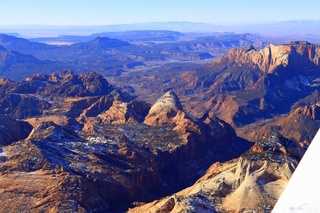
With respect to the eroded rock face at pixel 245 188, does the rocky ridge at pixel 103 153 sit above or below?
below

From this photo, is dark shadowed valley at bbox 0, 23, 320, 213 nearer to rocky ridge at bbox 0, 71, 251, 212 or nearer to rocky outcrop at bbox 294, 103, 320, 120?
rocky ridge at bbox 0, 71, 251, 212

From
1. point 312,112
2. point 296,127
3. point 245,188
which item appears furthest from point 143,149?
point 312,112

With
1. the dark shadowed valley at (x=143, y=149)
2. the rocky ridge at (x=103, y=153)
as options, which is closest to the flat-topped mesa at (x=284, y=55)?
the dark shadowed valley at (x=143, y=149)

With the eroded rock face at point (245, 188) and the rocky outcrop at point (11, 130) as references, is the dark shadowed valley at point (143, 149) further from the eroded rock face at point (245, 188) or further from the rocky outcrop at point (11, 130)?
the rocky outcrop at point (11, 130)

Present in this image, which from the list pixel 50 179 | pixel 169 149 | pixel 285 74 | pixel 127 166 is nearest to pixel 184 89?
pixel 285 74

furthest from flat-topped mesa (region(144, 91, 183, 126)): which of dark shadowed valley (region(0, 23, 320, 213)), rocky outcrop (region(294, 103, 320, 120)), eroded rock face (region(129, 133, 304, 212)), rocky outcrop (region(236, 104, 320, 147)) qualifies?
rocky outcrop (region(294, 103, 320, 120))

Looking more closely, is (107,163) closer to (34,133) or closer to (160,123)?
(34,133)
